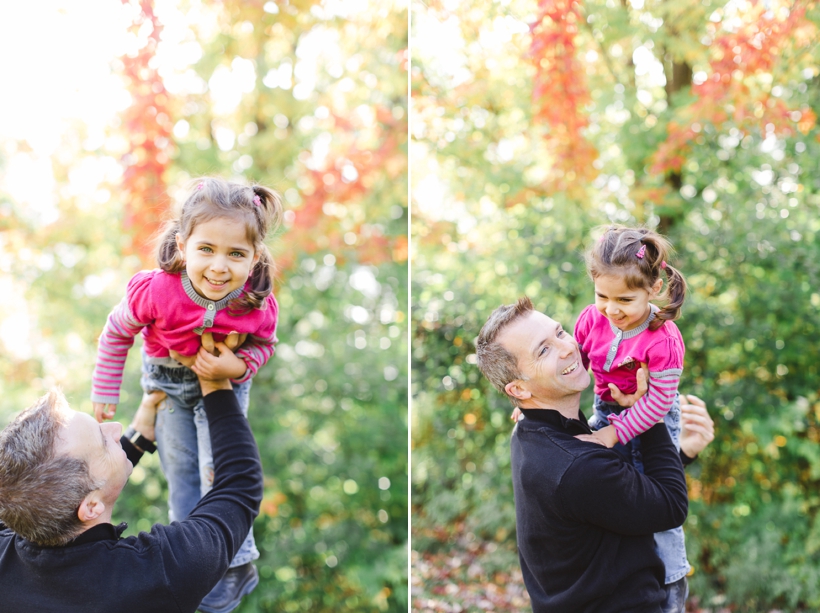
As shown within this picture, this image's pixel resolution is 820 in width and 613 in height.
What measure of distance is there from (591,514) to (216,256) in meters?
1.14

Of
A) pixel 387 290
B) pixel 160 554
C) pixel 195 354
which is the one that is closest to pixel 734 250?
pixel 387 290

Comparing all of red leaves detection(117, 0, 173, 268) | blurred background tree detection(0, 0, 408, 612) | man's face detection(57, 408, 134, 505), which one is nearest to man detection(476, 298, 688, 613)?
man's face detection(57, 408, 134, 505)

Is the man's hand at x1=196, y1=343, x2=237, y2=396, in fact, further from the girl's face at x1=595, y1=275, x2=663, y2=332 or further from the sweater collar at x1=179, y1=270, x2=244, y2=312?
the girl's face at x1=595, y1=275, x2=663, y2=332

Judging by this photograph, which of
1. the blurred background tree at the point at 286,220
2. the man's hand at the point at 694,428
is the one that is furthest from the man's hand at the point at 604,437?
the blurred background tree at the point at 286,220

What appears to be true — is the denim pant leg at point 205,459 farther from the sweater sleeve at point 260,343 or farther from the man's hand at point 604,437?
the man's hand at point 604,437

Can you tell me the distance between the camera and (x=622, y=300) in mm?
1903

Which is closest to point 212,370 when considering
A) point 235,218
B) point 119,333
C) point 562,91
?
point 119,333

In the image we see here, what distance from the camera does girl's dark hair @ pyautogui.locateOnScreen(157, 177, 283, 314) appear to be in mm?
1913

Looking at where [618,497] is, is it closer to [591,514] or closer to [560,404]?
[591,514]

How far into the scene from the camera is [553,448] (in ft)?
6.16

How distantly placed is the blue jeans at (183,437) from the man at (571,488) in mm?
811

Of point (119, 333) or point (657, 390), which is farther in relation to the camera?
point (119, 333)

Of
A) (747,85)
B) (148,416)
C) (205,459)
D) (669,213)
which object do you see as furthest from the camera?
(669,213)

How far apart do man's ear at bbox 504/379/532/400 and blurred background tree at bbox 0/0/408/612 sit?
3.06 meters
